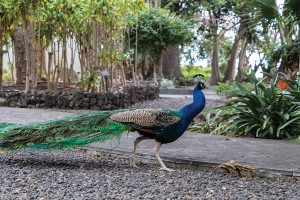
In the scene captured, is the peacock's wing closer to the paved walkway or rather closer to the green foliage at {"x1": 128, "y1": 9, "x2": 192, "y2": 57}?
the paved walkway

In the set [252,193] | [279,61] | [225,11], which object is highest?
[225,11]

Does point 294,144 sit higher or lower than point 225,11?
lower

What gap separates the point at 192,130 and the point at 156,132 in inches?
144

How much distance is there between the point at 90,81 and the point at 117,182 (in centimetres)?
825

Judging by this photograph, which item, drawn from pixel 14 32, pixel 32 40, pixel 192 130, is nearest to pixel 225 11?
pixel 14 32

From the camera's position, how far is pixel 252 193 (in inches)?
177

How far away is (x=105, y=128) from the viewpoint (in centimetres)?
525

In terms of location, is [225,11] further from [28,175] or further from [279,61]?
[28,175]

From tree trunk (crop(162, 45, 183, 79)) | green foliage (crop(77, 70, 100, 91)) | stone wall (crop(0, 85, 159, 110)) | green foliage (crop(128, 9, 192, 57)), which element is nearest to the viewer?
stone wall (crop(0, 85, 159, 110))

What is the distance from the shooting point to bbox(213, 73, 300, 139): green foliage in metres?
7.84

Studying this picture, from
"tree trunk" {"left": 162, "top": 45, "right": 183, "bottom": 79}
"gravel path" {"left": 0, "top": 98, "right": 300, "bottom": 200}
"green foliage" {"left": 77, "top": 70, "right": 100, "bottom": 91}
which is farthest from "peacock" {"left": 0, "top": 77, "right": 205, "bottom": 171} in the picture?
"tree trunk" {"left": 162, "top": 45, "right": 183, "bottom": 79}

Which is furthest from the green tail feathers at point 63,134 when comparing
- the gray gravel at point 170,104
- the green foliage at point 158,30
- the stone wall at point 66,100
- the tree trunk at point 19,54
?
the green foliage at point 158,30

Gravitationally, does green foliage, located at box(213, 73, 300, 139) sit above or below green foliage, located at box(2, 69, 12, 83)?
below

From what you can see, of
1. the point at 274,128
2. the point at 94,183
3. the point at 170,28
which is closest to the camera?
the point at 94,183
